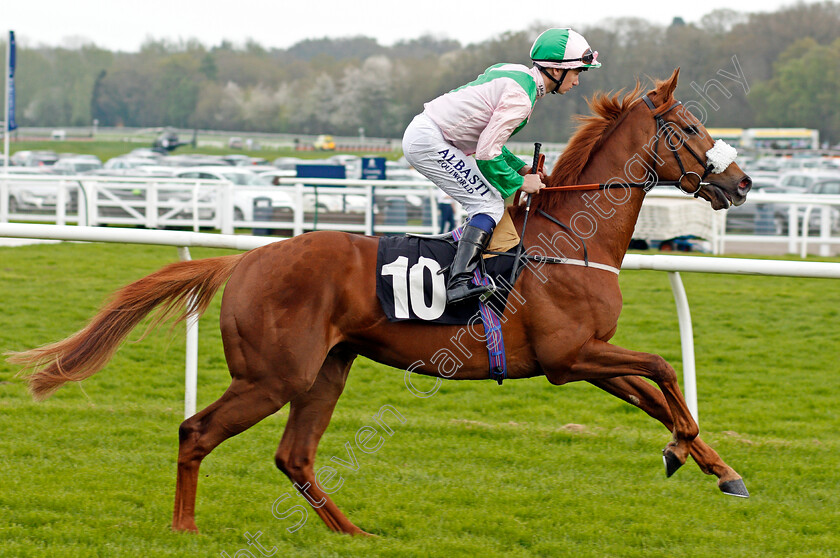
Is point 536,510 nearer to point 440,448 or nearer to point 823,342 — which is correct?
point 440,448

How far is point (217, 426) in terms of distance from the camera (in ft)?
11.2

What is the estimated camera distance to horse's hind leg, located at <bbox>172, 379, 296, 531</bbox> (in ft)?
11.2

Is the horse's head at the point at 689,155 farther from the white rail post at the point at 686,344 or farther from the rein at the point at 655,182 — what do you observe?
the white rail post at the point at 686,344

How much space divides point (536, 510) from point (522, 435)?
3.91 feet

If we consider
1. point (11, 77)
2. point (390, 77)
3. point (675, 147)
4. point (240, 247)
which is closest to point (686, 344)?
point (675, 147)

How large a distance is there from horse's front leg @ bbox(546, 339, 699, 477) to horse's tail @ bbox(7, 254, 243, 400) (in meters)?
1.42

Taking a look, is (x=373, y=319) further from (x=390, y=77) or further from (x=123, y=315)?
(x=390, y=77)

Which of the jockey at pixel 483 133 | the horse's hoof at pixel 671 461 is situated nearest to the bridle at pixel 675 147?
the jockey at pixel 483 133

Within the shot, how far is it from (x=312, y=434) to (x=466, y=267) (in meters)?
0.97

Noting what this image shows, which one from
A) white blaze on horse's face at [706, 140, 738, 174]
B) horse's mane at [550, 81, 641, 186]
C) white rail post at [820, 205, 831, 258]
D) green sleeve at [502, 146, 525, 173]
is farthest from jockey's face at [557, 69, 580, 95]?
white rail post at [820, 205, 831, 258]

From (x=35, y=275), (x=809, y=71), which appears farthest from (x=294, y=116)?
(x=35, y=275)

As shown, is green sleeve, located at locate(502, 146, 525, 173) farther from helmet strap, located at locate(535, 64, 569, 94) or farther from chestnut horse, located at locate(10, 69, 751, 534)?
helmet strap, located at locate(535, 64, 569, 94)

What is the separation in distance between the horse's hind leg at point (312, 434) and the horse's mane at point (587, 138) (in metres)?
1.09

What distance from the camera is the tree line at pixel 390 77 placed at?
33406 mm
